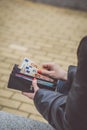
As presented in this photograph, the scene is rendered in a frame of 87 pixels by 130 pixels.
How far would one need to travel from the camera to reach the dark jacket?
1.03m

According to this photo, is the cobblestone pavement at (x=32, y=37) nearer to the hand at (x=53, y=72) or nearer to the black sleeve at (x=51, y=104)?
the hand at (x=53, y=72)

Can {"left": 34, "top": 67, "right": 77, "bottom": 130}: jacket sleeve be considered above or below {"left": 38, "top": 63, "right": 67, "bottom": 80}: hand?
below

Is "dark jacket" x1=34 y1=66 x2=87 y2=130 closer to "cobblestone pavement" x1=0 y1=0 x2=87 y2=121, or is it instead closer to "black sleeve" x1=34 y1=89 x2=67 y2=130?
"black sleeve" x1=34 y1=89 x2=67 y2=130

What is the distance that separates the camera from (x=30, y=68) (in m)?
1.41

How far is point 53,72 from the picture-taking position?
4.81 ft

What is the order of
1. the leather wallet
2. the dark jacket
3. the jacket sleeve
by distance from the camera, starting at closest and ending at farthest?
the dark jacket, the jacket sleeve, the leather wallet

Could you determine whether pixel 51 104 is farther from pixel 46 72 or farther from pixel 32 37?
pixel 32 37

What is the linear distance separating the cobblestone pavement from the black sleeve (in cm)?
98

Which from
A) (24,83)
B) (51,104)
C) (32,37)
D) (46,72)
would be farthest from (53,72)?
(32,37)

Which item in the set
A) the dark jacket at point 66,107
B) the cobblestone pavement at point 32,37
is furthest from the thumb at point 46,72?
the cobblestone pavement at point 32,37

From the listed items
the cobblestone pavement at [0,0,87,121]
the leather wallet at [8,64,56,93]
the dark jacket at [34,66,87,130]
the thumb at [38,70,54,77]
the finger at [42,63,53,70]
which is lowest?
the dark jacket at [34,66,87,130]

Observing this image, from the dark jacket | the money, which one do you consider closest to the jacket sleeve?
the dark jacket

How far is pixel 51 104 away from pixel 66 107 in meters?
0.12

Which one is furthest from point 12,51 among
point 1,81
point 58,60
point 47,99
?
point 47,99
